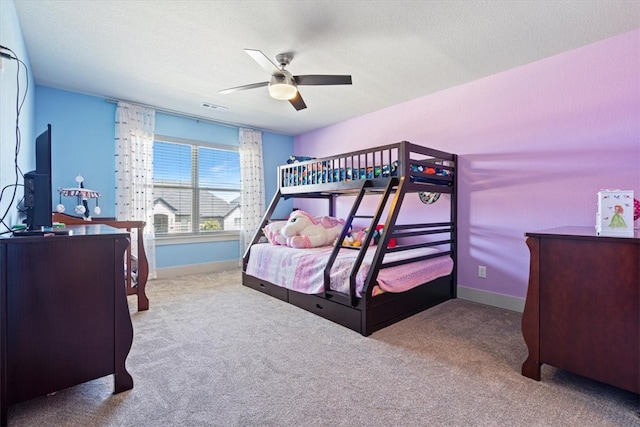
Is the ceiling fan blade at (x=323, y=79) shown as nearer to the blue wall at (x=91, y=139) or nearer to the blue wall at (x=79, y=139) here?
the blue wall at (x=91, y=139)

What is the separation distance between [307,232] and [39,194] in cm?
236

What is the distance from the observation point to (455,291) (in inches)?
123

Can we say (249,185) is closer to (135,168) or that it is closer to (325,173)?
(135,168)

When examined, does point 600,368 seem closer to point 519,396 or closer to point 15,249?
point 519,396

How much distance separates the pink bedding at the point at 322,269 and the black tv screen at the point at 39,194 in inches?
73.0

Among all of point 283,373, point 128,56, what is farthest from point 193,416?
point 128,56

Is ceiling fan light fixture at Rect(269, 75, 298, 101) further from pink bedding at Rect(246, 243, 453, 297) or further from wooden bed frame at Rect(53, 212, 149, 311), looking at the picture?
wooden bed frame at Rect(53, 212, 149, 311)

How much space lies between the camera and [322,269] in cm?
264

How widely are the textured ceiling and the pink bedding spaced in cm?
174

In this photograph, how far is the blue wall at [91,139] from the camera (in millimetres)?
3270

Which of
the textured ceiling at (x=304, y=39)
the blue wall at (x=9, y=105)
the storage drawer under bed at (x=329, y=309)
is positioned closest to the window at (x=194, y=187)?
the textured ceiling at (x=304, y=39)

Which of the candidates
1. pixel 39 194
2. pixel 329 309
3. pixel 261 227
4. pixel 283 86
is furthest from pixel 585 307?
pixel 261 227

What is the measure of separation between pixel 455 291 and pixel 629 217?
1.87 m

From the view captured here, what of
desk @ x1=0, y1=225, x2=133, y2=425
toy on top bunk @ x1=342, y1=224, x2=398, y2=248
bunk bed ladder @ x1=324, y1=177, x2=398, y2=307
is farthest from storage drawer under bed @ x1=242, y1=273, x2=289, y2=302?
desk @ x1=0, y1=225, x2=133, y2=425
